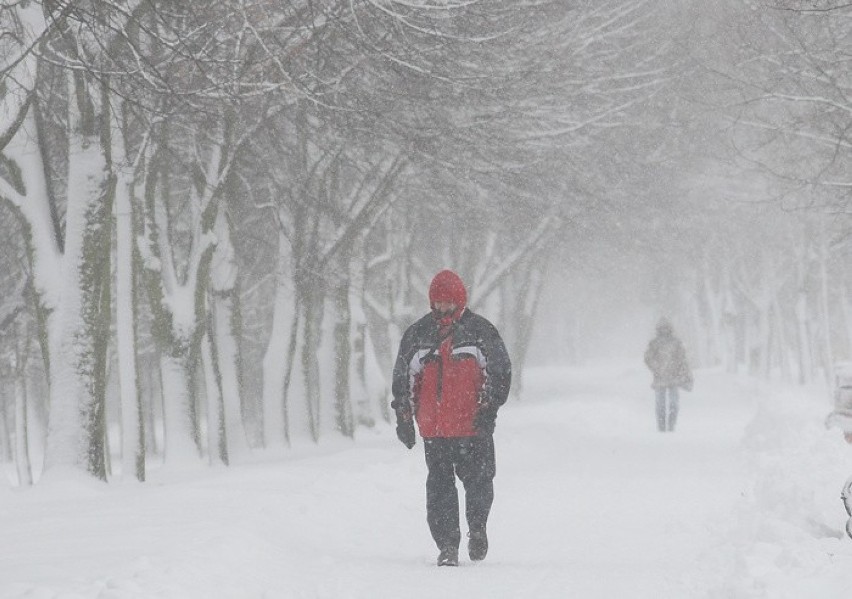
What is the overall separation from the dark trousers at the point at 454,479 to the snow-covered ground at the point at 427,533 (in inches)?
12.5

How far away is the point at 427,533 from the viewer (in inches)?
398

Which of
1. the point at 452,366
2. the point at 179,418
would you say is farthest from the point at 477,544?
the point at 179,418

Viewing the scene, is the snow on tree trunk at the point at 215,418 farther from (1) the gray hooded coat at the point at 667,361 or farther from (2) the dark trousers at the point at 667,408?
(2) the dark trousers at the point at 667,408

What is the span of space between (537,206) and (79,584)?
17437 mm

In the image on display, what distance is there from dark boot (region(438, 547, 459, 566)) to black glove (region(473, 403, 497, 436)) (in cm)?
75

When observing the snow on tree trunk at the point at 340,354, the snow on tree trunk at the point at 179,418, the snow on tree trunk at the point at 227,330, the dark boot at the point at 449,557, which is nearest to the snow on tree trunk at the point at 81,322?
the snow on tree trunk at the point at 179,418

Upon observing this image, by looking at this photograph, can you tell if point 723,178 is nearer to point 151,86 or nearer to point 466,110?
point 466,110

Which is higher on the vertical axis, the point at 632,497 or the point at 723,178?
the point at 723,178

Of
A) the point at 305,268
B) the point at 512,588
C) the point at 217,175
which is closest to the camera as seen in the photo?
the point at 512,588

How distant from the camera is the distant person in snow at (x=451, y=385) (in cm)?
766

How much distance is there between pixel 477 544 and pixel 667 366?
11.9 metres

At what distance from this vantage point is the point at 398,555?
28.7 ft

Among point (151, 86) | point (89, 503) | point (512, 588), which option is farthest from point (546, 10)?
point (512, 588)

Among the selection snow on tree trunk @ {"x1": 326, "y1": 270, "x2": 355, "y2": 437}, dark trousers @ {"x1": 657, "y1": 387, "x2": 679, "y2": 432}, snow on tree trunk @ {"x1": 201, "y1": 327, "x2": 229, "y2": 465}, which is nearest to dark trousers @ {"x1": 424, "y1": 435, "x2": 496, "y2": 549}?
snow on tree trunk @ {"x1": 201, "y1": 327, "x2": 229, "y2": 465}
